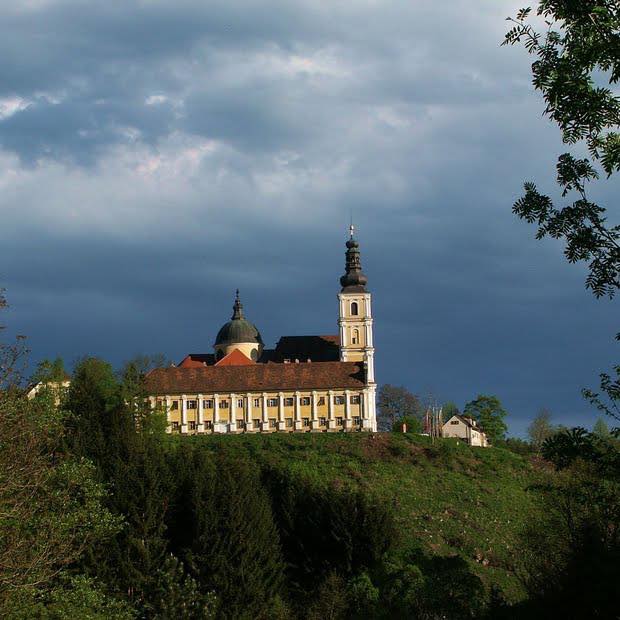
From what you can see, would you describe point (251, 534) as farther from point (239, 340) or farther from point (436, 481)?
point (239, 340)

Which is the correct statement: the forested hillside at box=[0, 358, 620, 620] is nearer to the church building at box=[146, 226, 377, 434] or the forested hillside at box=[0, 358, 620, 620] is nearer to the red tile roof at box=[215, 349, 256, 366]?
the church building at box=[146, 226, 377, 434]

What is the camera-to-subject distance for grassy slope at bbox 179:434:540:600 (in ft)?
180

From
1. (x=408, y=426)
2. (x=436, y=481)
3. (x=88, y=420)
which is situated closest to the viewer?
(x=88, y=420)

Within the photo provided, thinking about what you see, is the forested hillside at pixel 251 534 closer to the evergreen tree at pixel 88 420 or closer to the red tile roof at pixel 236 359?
the evergreen tree at pixel 88 420

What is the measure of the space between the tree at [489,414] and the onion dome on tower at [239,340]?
28693 mm

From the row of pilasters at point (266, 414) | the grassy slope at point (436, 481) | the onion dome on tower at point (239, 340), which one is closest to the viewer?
the grassy slope at point (436, 481)

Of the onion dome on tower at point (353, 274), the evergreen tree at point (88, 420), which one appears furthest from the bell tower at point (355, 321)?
the evergreen tree at point (88, 420)

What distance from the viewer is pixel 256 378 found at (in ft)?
315

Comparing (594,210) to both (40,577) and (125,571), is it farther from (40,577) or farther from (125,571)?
(125,571)

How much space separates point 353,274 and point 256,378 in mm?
28525

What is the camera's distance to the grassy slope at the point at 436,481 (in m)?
54.7

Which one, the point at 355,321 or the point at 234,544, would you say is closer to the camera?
the point at 234,544

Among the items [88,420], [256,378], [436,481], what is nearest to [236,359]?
[256,378]

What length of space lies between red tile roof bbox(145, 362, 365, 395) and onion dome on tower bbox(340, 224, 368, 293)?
2140cm
